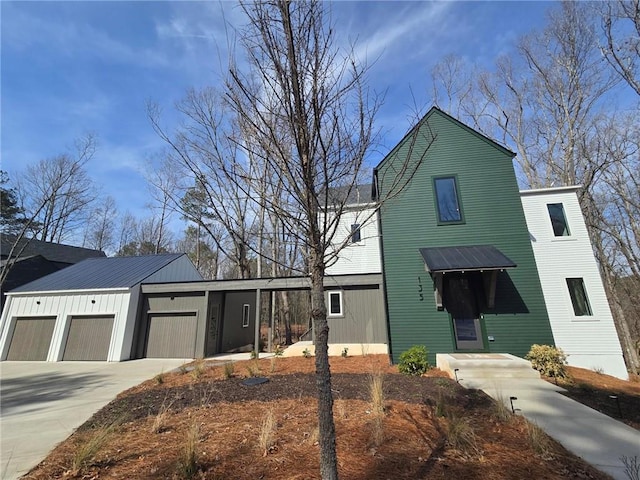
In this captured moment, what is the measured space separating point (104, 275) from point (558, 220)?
19.9 meters

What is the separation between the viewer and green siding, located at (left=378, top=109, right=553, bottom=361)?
336 inches

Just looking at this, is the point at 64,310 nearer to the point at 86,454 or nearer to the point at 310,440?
the point at 86,454

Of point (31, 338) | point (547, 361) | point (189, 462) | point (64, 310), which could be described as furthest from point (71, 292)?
point (547, 361)

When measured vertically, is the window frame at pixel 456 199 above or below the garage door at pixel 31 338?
above

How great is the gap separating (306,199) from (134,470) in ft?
11.0

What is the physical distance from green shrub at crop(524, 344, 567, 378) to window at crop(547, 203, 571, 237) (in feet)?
14.9

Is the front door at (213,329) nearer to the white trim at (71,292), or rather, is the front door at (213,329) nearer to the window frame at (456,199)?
the white trim at (71,292)

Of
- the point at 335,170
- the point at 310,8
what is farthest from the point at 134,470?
the point at 310,8

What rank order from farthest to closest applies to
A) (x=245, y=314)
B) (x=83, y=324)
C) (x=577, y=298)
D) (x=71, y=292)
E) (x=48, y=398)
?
(x=245, y=314) < (x=71, y=292) < (x=83, y=324) < (x=577, y=298) < (x=48, y=398)

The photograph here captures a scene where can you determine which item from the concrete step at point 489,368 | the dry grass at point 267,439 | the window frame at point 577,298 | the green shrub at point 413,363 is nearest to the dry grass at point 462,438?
the dry grass at point 267,439

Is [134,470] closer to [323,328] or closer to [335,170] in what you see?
[323,328]

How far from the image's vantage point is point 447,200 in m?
9.84

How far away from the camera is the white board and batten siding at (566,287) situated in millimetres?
8789

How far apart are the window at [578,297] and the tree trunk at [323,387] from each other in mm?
10553
